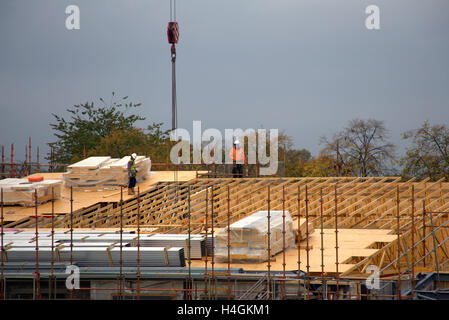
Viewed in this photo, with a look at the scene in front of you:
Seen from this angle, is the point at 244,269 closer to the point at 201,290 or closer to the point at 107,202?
the point at 201,290

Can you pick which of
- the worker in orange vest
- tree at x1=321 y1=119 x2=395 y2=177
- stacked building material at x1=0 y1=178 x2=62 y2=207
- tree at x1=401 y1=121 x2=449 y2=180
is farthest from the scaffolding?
tree at x1=321 y1=119 x2=395 y2=177

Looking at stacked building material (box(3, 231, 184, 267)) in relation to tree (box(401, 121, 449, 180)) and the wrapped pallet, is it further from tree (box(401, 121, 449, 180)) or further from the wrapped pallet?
tree (box(401, 121, 449, 180))

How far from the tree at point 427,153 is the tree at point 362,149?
5109mm

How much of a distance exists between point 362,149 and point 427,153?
8687 millimetres

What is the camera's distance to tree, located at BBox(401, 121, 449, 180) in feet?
150

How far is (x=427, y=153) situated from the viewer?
47.0 metres

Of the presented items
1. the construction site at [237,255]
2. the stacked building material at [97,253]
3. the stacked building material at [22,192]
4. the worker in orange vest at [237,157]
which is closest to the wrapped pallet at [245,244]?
the construction site at [237,255]

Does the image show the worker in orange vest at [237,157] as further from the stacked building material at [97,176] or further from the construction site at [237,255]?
the construction site at [237,255]

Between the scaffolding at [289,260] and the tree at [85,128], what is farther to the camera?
the tree at [85,128]

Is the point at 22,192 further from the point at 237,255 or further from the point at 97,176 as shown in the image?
the point at 237,255

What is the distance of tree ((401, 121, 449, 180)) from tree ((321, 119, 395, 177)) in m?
5.11

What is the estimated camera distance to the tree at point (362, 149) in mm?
53281
